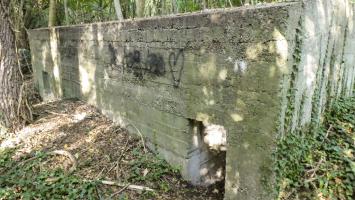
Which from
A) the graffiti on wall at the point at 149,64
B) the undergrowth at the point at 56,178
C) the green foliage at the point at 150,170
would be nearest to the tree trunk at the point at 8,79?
the undergrowth at the point at 56,178

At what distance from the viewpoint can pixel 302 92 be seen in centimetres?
352

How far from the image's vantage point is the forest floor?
4066 millimetres

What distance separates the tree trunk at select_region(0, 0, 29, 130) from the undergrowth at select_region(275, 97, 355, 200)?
4914 millimetres

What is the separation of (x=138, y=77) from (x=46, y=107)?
320 cm

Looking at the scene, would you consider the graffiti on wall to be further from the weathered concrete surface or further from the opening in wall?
the opening in wall

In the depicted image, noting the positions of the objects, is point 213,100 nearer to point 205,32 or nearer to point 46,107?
point 205,32

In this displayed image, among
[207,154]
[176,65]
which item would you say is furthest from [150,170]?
[176,65]

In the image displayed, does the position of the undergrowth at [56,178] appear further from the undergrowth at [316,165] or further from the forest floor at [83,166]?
the undergrowth at [316,165]

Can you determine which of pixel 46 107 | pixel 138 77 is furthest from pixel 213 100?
pixel 46 107

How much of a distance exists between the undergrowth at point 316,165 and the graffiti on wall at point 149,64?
1661 mm

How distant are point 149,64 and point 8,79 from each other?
9.72 ft

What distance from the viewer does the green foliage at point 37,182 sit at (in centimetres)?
400

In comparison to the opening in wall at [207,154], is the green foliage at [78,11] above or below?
above

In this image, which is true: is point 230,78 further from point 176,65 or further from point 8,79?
point 8,79
